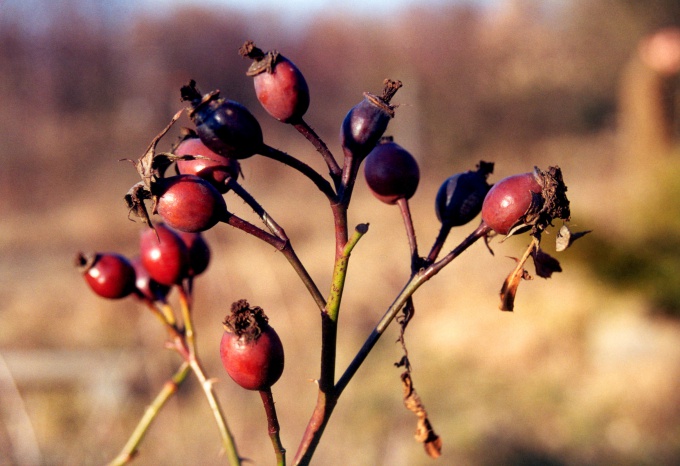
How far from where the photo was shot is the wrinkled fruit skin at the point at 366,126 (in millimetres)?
818

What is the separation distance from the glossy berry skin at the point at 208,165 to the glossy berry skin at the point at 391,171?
0.73 feet

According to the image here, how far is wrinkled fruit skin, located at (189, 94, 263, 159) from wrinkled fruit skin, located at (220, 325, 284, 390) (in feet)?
0.74

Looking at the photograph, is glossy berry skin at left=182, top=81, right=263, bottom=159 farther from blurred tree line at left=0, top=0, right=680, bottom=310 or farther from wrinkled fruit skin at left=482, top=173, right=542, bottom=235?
blurred tree line at left=0, top=0, right=680, bottom=310

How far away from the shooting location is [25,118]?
14516 millimetres

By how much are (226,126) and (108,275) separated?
1.59 ft

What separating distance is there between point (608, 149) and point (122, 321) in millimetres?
10558

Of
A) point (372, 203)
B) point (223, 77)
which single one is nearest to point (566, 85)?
point (372, 203)

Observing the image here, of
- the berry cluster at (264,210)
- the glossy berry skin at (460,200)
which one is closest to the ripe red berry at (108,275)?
the berry cluster at (264,210)

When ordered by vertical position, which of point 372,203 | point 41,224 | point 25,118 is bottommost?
point 41,224

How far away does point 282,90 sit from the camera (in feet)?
2.68

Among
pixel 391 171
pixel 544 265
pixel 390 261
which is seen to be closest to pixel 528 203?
pixel 544 265

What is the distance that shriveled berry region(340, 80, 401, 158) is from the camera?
0.82 metres

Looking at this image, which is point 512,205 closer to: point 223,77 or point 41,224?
point 41,224

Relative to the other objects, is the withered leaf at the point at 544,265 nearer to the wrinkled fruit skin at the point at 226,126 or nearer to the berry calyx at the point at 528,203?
the berry calyx at the point at 528,203
